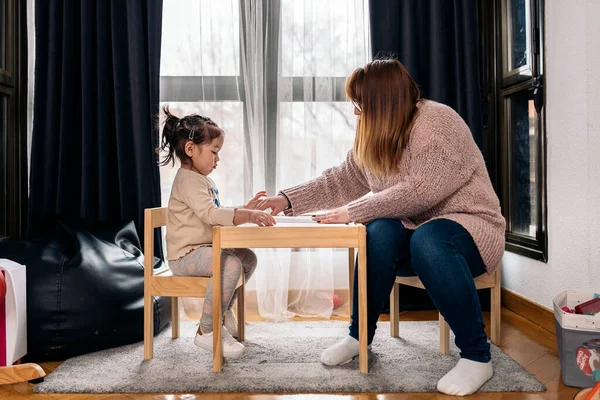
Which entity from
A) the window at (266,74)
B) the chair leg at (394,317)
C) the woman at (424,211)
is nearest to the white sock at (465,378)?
the woman at (424,211)

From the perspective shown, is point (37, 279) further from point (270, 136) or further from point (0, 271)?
point (270, 136)

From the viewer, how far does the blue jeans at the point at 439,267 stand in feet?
5.29

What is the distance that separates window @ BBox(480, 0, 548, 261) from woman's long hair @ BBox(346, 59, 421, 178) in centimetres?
74

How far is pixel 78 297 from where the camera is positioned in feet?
6.57

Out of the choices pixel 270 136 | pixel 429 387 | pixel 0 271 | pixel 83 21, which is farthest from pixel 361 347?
pixel 83 21

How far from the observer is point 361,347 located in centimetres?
172

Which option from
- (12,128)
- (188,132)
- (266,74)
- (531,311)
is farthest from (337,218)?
(12,128)

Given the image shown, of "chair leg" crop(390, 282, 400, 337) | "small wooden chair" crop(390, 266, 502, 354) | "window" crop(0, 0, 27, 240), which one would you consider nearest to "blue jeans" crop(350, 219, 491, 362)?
"small wooden chair" crop(390, 266, 502, 354)

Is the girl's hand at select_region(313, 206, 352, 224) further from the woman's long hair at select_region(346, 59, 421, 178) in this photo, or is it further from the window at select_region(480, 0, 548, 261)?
the window at select_region(480, 0, 548, 261)

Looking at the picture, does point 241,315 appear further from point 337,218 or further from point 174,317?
point 337,218

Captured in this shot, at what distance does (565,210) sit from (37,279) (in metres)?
1.87

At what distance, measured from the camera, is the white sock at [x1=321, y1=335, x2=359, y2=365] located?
1815 millimetres

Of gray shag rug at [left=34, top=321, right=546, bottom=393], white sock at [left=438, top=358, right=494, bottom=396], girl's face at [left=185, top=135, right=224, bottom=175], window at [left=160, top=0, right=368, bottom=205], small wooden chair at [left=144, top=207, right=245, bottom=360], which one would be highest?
window at [left=160, top=0, right=368, bottom=205]

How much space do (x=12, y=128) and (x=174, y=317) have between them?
1221 millimetres
